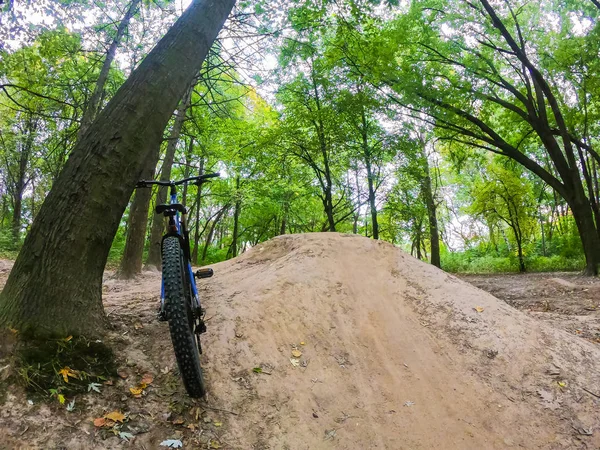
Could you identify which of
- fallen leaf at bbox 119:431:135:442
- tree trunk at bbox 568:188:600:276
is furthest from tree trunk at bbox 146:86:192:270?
tree trunk at bbox 568:188:600:276

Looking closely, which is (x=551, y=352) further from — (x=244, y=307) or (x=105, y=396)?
(x=105, y=396)

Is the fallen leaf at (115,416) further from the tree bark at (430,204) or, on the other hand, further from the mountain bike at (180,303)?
the tree bark at (430,204)

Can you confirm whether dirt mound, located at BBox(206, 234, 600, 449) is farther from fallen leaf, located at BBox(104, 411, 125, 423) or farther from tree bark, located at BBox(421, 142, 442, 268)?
tree bark, located at BBox(421, 142, 442, 268)

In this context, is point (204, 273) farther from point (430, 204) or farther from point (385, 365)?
point (430, 204)

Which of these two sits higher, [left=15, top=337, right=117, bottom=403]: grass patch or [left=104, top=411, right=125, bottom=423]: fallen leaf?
[left=15, top=337, right=117, bottom=403]: grass patch

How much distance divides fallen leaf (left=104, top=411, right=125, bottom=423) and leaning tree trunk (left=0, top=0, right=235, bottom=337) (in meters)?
0.66

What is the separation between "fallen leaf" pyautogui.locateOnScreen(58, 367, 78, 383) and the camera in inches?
85.1

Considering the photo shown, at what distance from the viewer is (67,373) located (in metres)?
2.19

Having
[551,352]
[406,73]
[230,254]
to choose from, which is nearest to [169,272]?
[551,352]

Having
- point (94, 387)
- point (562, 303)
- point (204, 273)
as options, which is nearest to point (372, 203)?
point (562, 303)

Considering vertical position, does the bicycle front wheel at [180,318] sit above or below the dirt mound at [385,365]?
above

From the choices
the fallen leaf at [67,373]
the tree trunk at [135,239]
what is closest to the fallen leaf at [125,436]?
the fallen leaf at [67,373]

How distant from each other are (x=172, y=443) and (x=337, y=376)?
148 centimetres

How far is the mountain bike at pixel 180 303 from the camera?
2061 mm
